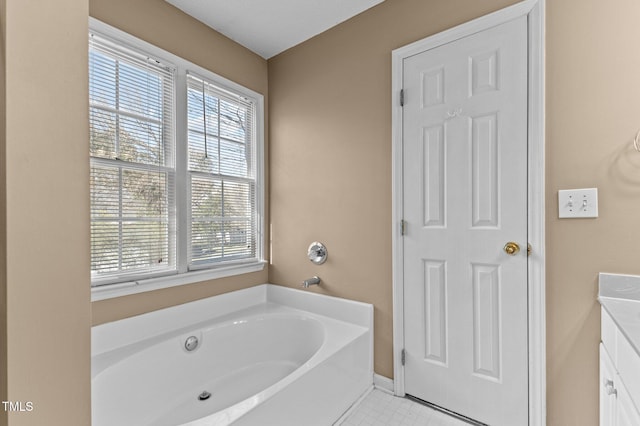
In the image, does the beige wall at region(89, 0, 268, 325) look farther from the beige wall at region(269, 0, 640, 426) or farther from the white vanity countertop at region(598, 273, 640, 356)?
the white vanity countertop at region(598, 273, 640, 356)

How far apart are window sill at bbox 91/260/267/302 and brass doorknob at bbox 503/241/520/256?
170 centimetres

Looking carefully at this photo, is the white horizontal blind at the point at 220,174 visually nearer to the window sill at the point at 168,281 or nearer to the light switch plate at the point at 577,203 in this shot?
the window sill at the point at 168,281

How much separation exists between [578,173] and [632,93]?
1.16 ft

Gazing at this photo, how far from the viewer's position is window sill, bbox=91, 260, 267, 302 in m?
1.59

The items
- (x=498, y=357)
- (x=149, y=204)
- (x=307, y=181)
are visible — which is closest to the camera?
(x=498, y=357)

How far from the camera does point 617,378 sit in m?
1.02

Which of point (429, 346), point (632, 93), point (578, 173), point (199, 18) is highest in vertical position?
point (199, 18)

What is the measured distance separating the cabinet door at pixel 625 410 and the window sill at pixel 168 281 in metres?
2.05

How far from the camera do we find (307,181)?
7.50 ft

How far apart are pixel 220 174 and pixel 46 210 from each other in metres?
1.71

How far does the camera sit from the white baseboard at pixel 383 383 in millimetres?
1873

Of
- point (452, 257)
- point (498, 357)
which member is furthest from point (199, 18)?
point (498, 357)

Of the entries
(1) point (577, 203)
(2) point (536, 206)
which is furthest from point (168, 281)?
(1) point (577, 203)

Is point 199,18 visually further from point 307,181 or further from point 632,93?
point 632,93
